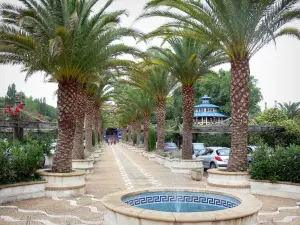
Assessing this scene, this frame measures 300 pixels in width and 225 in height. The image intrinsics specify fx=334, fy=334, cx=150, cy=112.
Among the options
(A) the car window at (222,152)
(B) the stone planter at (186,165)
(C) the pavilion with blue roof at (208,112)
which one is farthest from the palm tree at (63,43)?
(C) the pavilion with blue roof at (208,112)

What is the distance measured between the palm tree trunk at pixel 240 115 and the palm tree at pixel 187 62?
16.4 ft

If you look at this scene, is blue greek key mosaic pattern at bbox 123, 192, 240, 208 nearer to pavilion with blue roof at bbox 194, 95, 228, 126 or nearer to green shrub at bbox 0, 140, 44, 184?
green shrub at bbox 0, 140, 44, 184

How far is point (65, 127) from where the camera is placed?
1220 cm

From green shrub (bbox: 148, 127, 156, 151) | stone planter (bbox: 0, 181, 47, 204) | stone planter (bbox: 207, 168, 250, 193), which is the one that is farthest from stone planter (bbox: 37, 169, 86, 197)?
green shrub (bbox: 148, 127, 156, 151)

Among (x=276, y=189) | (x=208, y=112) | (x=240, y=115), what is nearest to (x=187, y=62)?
(x=240, y=115)

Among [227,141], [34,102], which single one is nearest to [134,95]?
[227,141]

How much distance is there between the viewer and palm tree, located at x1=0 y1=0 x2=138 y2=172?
1128cm

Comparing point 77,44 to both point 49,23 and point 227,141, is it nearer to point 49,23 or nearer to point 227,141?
point 49,23

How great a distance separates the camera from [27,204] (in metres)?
9.63

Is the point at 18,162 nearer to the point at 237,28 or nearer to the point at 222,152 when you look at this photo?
the point at 237,28

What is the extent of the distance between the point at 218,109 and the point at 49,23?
165 ft

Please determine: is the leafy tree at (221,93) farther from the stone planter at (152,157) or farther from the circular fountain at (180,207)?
the circular fountain at (180,207)

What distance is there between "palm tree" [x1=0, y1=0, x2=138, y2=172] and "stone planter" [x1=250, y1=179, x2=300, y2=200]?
6635 mm

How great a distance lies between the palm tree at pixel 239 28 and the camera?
1173cm
